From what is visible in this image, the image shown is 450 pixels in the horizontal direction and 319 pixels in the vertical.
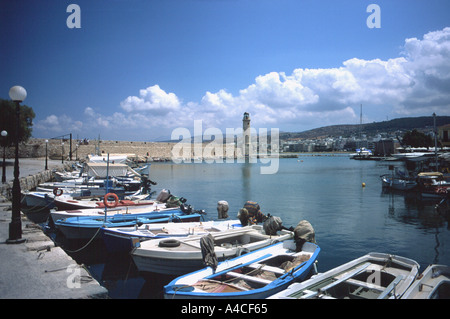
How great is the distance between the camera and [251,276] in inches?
281

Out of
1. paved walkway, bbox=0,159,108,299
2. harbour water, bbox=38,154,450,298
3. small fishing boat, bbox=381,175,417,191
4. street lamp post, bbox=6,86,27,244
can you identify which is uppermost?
street lamp post, bbox=6,86,27,244

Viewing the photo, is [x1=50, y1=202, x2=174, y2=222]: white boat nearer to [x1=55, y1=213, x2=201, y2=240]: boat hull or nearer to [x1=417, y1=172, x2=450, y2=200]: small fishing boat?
[x1=55, y1=213, x2=201, y2=240]: boat hull

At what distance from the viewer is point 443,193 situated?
2288cm

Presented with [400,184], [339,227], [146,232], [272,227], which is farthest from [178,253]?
[400,184]

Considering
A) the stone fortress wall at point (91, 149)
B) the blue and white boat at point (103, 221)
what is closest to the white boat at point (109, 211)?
the blue and white boat at point (103, 221)

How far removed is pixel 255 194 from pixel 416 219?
13144 mm

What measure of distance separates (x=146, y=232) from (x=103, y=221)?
2.55 m

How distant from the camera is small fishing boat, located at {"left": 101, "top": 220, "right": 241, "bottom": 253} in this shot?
9.99 metres

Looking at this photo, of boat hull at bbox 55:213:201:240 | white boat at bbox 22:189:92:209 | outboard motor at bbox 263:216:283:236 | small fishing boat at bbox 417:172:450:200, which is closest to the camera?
outboard motor at bbox 263:216:283:236

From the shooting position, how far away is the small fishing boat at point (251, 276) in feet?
19.7

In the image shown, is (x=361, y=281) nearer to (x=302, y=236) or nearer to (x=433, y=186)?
(x=302, y=236)

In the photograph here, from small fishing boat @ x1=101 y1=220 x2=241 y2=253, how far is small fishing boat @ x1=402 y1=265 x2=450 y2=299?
6.27 m

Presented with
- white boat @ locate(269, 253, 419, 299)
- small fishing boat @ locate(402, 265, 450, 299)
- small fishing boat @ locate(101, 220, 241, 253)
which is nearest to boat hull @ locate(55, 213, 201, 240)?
small fishing boat @ locate(101, 220, 241, 253)
